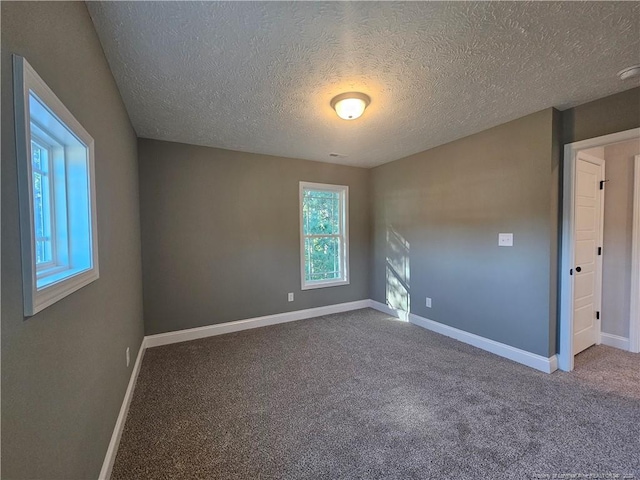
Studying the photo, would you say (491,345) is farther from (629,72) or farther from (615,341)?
(629,72)

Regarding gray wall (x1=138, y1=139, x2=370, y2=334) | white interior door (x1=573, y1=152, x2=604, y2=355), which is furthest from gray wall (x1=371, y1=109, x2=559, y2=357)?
gray wall (x1=138, y1=139, x2=370, y2=334)

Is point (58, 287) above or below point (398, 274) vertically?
above

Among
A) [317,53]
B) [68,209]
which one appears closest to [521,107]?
[317,53]

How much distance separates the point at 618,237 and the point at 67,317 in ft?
15.6

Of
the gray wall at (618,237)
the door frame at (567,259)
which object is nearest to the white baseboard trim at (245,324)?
the door frame at (567,259)

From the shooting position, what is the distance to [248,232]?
3.86m

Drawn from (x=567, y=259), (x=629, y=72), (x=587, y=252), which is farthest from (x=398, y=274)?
(x=629, y=72)

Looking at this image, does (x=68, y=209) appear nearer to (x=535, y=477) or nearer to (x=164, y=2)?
(x=164, y=2)

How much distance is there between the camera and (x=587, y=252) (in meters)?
3.00

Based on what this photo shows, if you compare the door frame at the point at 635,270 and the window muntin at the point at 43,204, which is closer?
the window muntin at the point at 43,204

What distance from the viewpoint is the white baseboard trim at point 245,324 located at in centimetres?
334

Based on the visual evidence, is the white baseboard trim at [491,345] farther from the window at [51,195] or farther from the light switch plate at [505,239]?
the window at [51,195]

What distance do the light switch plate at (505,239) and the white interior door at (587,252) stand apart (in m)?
0.52

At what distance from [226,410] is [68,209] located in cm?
169
